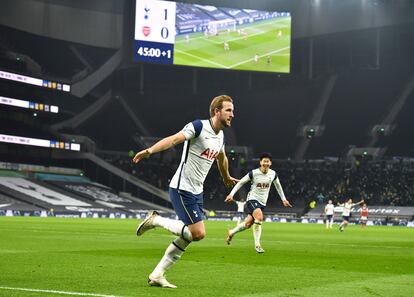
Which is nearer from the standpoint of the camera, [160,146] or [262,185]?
[160,146]

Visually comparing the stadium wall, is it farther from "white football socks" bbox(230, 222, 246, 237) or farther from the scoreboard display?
"white football socks" bbox(230, 222, 246, 237)

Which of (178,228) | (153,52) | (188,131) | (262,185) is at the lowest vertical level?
(178,228)

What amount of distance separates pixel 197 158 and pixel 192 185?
1.50ft

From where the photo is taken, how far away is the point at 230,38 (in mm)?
81875

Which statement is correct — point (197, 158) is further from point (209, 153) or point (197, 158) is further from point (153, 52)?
point (153, 52)

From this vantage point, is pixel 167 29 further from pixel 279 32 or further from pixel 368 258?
pixel 368 258

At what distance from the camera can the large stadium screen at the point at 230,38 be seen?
261 feet

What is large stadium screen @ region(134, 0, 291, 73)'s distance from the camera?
79500 mm

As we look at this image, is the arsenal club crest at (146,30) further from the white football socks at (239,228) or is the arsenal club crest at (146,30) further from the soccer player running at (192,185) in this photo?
the soccer player running at (192,185)

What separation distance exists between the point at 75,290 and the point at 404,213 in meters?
69.9

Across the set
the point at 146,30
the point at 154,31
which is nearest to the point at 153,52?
the point at 154,31

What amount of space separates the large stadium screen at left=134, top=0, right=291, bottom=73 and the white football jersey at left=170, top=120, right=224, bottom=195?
66.1 metres

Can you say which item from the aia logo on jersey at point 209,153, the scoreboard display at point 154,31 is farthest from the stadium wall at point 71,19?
the aia logo on jersey at point 209,153

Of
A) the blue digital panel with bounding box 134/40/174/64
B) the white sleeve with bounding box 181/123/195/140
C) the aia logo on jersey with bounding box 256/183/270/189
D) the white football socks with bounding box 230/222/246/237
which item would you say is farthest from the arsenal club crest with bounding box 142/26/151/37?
the white sleeve with bounding box 181/123/195/140
